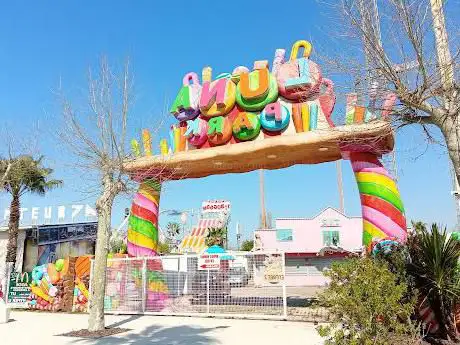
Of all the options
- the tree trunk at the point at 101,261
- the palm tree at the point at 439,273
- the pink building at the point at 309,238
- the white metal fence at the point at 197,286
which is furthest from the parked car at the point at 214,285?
the pink building at the point at 309,238

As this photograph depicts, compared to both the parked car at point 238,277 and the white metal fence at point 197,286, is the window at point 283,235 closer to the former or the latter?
the white metal fence at point 197,286

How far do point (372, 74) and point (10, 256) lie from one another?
1851cm

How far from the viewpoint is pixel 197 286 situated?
40.7 feet

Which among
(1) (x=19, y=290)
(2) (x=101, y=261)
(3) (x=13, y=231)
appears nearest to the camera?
(2) (x=101, y=261)

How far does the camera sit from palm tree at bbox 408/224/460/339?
7177mm

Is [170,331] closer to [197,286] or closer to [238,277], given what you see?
[197,286]

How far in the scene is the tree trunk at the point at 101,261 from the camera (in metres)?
9.68

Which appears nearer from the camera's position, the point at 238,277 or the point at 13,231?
the point at 238,277

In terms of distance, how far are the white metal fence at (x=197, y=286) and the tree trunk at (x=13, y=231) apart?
8947mm

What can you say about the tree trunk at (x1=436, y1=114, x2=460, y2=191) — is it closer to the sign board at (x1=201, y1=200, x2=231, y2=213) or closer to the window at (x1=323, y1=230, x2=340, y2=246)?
the sign board at (x1=201, y1=200, x2=231, y2=213)

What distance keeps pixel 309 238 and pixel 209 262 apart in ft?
75.4

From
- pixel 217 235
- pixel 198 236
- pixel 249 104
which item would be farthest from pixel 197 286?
Answer: pixel 198 236

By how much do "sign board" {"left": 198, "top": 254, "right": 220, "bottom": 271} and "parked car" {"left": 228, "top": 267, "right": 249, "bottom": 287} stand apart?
0.43 m

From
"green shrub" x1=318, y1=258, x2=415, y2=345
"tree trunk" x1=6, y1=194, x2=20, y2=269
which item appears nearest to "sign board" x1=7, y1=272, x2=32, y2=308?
"tree trunk" x1=6, y1=194, x2=20, y2=269
